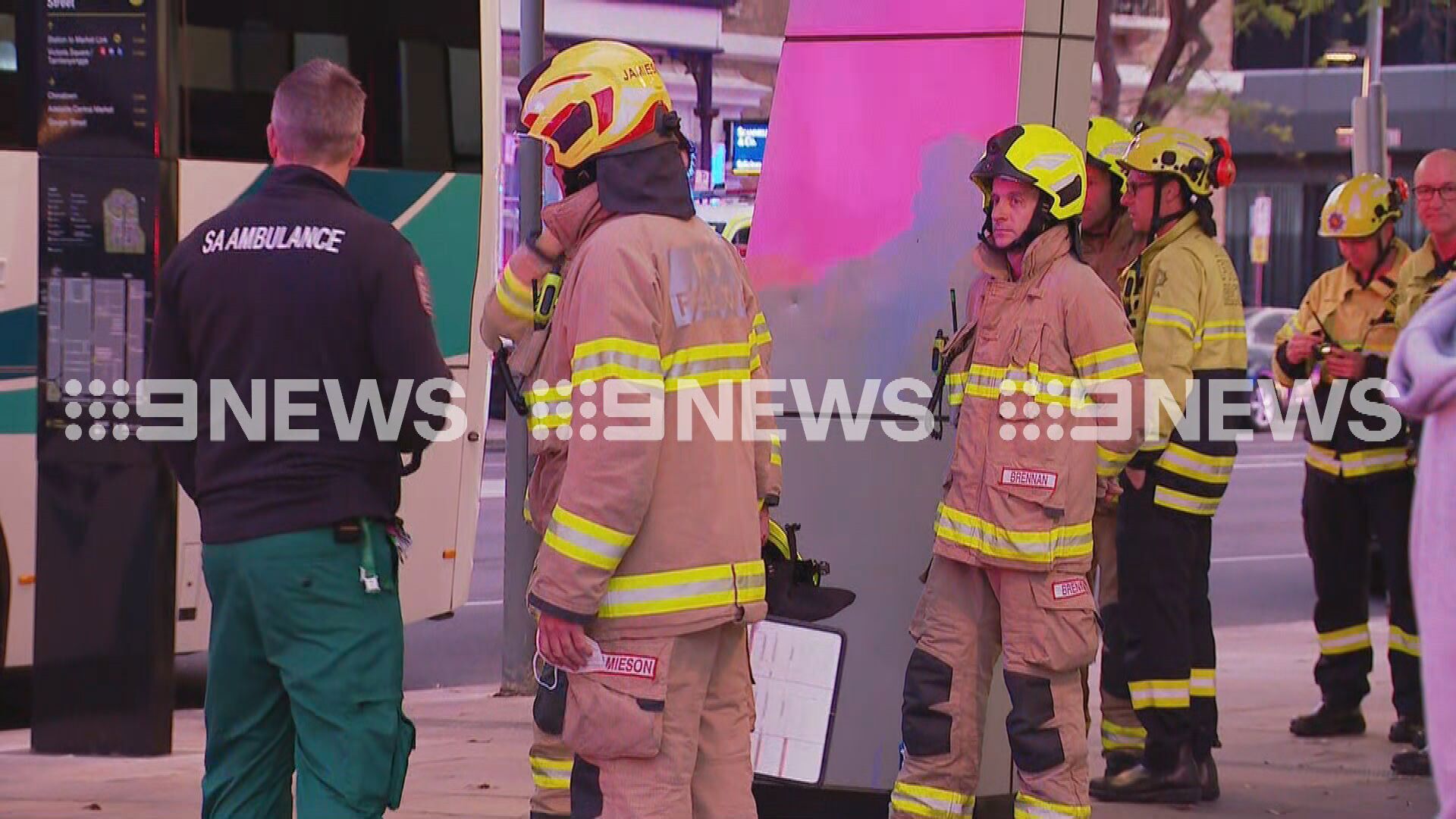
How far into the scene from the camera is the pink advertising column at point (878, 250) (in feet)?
20.1

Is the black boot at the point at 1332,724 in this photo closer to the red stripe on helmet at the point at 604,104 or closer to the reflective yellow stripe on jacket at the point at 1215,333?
the reflective yellow stripe on jacket at the point at 1215,333

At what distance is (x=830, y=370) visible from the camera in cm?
633

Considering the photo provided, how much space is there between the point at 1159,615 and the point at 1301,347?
1.71 m

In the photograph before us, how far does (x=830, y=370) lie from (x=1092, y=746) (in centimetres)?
262

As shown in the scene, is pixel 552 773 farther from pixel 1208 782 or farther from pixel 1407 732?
pixel 1407 732

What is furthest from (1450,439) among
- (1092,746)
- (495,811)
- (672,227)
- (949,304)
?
(1092,746)

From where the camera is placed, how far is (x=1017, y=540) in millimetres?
5398

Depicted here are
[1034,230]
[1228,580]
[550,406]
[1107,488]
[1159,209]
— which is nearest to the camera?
[550,406]

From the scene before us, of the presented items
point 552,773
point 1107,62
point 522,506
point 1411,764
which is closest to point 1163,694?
point 1411,764

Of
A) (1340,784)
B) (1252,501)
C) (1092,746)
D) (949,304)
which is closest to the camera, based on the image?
(949,304)

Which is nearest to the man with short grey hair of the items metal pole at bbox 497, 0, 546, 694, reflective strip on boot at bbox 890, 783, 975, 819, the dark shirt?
the dark shirt

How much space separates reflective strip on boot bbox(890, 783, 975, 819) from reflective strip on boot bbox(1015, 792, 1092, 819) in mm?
179

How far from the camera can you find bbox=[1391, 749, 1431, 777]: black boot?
7.46m

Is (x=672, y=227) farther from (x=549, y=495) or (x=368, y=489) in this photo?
(x=368, y=489)
